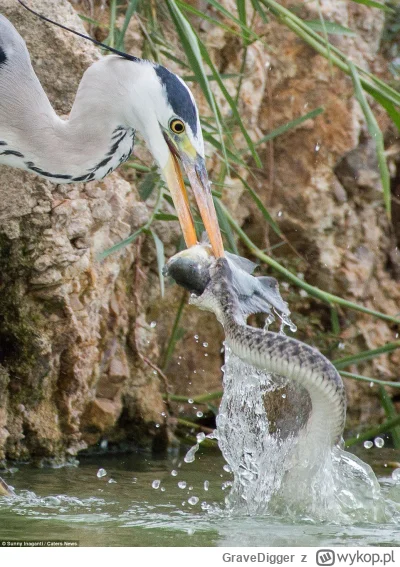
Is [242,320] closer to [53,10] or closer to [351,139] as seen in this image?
[53,10]

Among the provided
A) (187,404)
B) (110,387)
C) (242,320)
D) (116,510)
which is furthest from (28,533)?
(187,404)

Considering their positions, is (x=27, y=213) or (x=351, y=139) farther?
(x=351, y=139)

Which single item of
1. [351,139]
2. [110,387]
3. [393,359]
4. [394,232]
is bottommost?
[110,387]

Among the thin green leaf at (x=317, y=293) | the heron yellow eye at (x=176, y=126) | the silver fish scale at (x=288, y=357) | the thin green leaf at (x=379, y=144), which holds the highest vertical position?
the thin green leaf at (x=379, y=144)

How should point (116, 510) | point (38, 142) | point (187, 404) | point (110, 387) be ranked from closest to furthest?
point (116, 510), point (38, 142), point (110, 387), point (187, 404)

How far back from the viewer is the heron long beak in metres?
2.86

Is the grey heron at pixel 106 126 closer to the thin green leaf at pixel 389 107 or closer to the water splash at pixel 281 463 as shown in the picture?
the water splash at pixel 281 463

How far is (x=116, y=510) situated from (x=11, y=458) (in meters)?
0.90

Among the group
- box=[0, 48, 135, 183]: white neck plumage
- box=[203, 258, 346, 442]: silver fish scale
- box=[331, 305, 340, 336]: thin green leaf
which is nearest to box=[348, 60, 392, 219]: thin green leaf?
box=[0, 48, 135, 183]: white neck plumage

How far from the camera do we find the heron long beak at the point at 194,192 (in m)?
2.86

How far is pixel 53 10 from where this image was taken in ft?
11.4

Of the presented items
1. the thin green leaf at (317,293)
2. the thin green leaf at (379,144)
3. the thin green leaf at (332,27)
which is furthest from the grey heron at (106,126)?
the thin green leaf at (332,27)

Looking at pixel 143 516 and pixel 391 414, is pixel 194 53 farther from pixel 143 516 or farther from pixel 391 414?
pixel 391 414

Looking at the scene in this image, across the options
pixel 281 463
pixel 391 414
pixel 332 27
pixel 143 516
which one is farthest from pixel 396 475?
pixel 332 27
